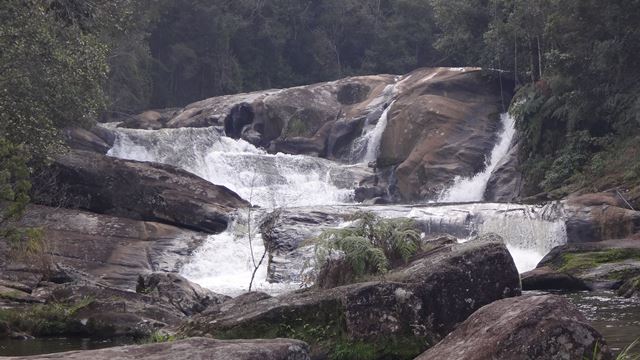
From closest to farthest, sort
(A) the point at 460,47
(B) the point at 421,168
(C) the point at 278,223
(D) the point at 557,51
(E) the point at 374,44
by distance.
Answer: (C) the point at 278,223 → (D) the point at 557,51 → (B) the point at 421,168 → (A) the point at 460,47 → (E) the point at 374,44

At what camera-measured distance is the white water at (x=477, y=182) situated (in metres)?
30.4

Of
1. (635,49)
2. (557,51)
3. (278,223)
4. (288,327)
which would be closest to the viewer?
(288,327)

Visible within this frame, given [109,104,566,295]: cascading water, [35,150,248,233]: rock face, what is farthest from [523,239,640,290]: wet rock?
[35,150,248,233]: rock face

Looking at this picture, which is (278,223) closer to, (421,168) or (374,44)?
(421,168)

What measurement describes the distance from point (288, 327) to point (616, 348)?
3.42 meters

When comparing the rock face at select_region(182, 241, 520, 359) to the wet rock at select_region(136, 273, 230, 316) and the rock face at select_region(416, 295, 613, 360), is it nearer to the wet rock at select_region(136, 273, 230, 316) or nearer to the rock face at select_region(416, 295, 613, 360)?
the rock face at select_region(416, 295, 613, 360)

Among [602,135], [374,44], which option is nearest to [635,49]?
[602,135]

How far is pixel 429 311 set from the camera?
29.6 feet

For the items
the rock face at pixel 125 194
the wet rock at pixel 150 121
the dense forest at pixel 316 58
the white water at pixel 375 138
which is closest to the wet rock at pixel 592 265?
the dense forest at pixel 316 58

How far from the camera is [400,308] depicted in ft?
29.5

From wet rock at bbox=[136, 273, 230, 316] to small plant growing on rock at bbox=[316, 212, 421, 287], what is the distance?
382 centimetres

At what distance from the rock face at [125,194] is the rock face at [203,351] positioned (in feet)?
56.7

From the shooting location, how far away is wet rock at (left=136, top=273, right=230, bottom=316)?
14688 millimetres

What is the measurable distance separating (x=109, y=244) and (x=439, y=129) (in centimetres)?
1598
